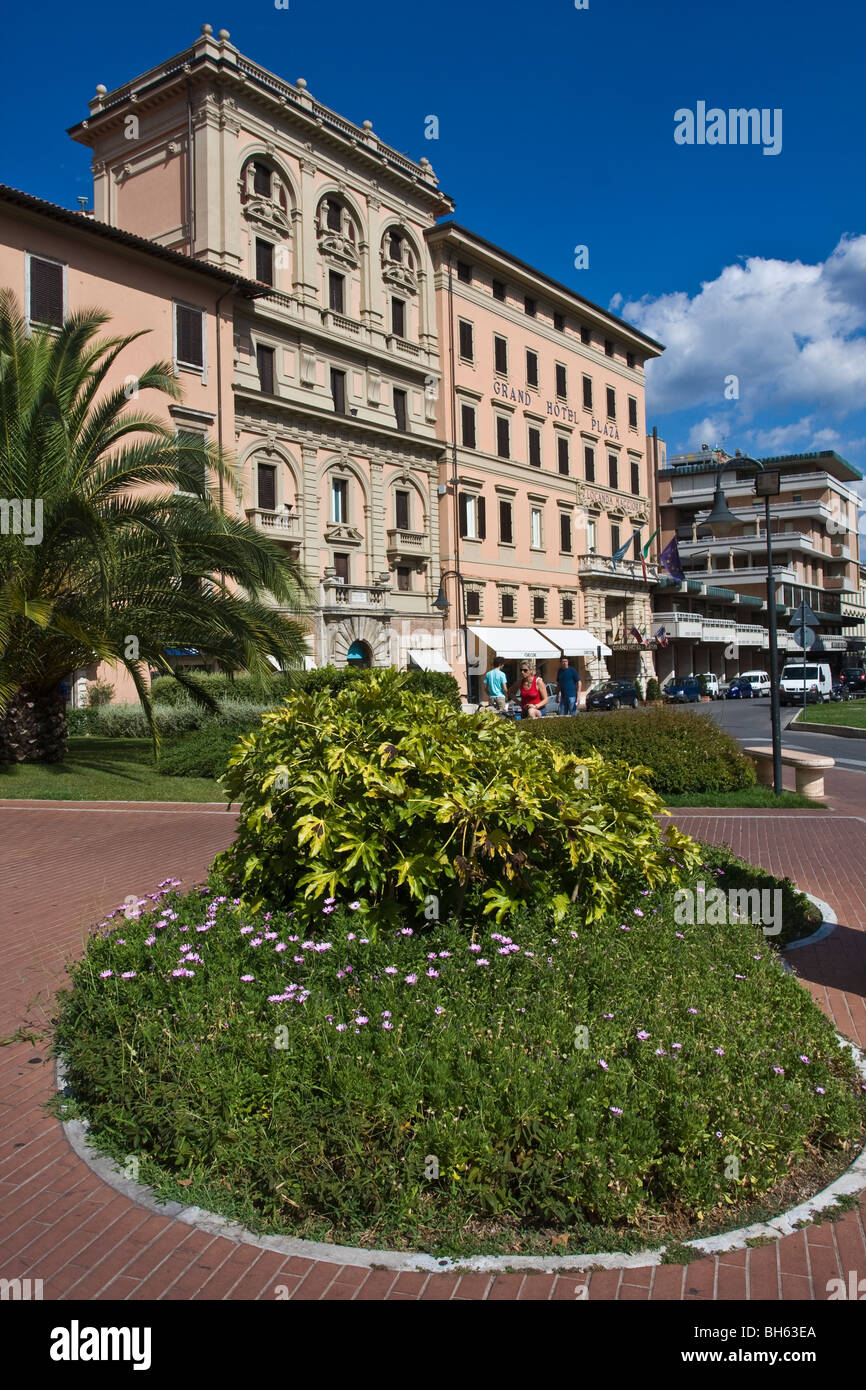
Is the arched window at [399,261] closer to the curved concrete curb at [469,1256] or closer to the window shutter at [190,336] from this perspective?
the window shutter at [190,336]

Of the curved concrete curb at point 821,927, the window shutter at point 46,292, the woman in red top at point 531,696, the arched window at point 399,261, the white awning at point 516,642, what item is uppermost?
the arched window at point 399,261

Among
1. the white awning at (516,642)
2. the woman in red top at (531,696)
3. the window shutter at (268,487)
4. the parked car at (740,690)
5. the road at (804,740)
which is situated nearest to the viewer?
the woman in red top at (531,696)

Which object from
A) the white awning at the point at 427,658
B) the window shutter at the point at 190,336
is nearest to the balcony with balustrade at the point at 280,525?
the window shutter at the point at 190,336

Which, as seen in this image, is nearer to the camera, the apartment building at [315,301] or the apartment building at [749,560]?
the apartment building at [315,301]

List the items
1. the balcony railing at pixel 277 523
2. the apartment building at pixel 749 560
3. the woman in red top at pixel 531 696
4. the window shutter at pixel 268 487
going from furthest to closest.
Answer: the apartment building at pixel 749 560 < the window shutter at pixel 268 487 < the balcony railing at pixel 277 523 < the woman in red top at pixel 531 696

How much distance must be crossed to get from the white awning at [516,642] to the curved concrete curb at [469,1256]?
37675mm

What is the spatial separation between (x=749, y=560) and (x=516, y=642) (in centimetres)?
4130

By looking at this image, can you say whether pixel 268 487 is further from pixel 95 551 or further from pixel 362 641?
pixel 95 551

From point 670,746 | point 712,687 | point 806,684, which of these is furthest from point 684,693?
point 670,746

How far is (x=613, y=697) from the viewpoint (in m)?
40.4

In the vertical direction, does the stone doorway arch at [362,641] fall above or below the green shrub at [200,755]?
above

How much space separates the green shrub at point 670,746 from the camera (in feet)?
45.1

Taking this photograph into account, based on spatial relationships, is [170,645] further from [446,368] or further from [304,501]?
[446,368]

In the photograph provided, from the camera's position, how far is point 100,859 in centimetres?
962
